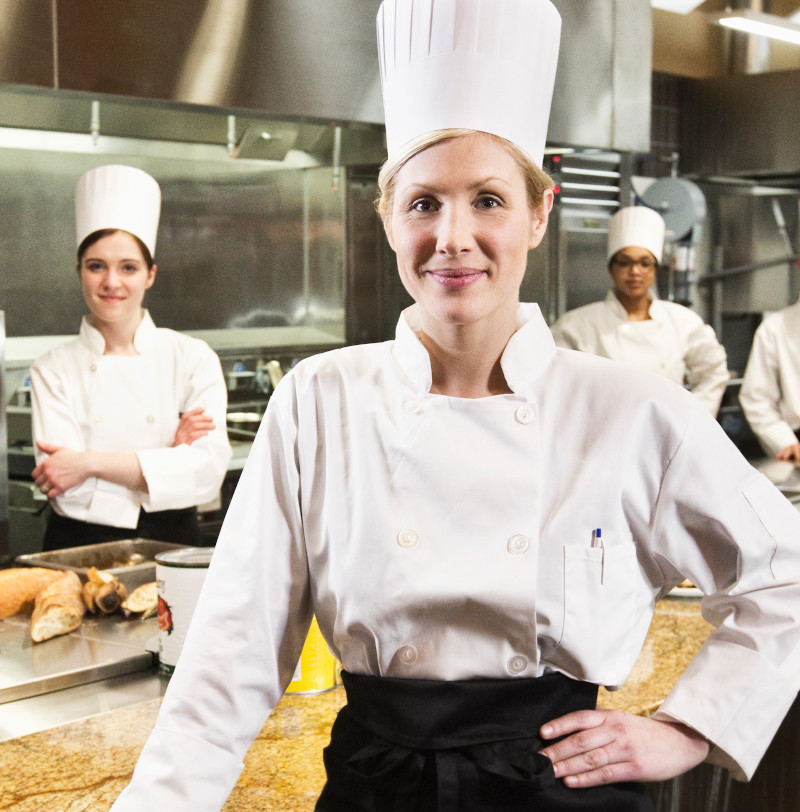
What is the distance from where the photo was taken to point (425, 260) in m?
0.98

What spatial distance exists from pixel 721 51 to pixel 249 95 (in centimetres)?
462

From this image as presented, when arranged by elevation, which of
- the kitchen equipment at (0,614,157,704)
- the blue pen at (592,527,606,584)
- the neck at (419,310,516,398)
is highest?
the neck at (419,310,516,398)

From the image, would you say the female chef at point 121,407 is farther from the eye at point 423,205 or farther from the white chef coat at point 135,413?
the eye at point 423,205

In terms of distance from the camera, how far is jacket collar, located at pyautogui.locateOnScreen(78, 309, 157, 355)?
112 inches

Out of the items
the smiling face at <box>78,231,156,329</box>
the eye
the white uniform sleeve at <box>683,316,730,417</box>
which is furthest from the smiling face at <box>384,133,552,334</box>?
the white uniform sleeve at <box>683,316,730,417</box>

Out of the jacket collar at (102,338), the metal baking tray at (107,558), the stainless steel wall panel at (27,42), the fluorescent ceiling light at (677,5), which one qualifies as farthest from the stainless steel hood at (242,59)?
the fluorescent ceiling light at (677,5)

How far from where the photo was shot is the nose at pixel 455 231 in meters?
0.94

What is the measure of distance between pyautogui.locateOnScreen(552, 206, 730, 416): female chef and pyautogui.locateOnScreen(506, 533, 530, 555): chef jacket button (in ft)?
10.9

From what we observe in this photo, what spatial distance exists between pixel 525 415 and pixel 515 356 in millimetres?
64

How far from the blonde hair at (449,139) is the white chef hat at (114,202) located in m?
1.87

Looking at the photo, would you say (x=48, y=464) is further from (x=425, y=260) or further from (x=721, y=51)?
(x=721, y=51)

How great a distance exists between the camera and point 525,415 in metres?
1.03

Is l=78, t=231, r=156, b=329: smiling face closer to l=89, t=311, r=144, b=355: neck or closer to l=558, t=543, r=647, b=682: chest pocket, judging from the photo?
l=89, t=311, r=144, b=355: neck

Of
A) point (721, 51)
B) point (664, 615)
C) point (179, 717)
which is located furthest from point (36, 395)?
point (721, 51)
